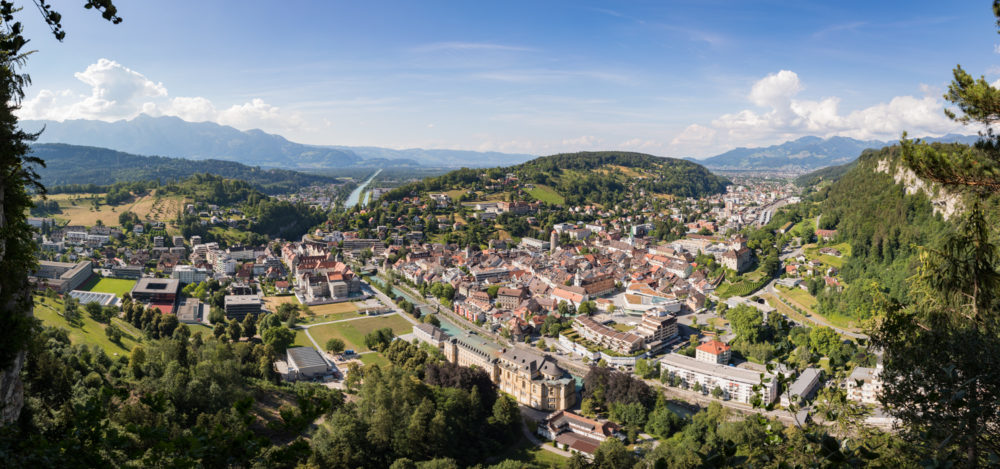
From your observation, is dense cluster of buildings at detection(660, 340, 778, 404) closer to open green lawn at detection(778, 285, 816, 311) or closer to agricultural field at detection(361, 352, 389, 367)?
open green lawn at detection(778, 285, 816, 311)

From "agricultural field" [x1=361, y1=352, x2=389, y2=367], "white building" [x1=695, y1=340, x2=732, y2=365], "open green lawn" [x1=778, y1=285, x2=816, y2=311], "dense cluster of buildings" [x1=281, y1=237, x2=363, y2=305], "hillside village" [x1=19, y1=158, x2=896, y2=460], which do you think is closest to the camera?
"hillside village" [x1=19, y1=158, x2=896, y2=460]

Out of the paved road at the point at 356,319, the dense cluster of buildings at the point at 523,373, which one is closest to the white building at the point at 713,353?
the dense cluster of buildings at the point at 523,373

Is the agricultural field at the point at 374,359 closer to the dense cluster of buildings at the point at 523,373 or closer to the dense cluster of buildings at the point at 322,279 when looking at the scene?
the dense cluster of buildings at the point at 523,373

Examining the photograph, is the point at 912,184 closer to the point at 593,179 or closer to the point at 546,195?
the point at 546,195

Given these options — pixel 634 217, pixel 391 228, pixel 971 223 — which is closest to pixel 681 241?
pixel 634 217

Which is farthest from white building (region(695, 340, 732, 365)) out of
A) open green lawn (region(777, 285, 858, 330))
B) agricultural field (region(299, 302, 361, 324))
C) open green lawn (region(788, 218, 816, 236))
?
open green lawn (region(788, 218, 816, 236))

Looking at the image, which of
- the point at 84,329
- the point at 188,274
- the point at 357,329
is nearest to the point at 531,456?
the point at 357,329

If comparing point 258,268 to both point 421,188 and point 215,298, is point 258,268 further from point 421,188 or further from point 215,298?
point 421,188

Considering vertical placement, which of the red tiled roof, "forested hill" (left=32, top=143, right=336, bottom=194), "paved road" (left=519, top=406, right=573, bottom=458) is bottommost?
"paved road" (left=519, top=406, right=573, bottom=458)
